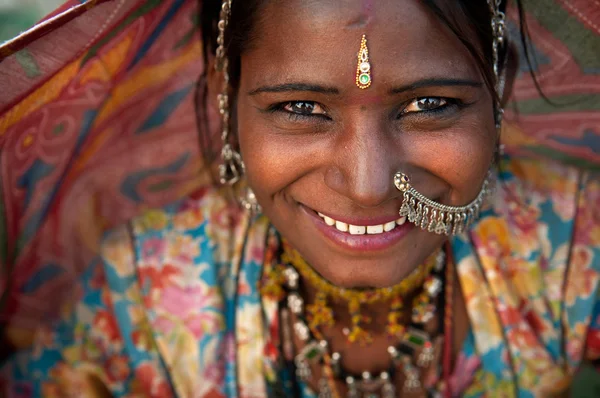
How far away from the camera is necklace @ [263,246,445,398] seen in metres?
1.94

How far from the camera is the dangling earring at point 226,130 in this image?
1.59 meters

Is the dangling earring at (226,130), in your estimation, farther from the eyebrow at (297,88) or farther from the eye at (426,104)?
the eye at (426,104)

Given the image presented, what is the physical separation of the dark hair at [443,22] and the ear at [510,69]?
1.0 inches

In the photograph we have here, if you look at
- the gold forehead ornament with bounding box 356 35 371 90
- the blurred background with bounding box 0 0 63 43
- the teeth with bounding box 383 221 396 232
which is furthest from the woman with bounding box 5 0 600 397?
the blurred background with bounding box 0 0 63 43

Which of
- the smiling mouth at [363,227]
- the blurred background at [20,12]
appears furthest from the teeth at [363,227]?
the blurred background at [20,12]

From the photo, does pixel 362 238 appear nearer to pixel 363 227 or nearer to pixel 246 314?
pixel 363 227

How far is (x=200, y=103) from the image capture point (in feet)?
6.51

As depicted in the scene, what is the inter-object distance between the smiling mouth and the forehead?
0.36m

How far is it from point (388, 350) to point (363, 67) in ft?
3.10

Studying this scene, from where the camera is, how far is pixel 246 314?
6.28ft

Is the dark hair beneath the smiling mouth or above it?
above

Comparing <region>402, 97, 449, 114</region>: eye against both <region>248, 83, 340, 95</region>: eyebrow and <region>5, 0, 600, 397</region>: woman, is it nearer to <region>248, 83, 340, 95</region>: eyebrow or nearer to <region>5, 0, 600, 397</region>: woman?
<region>5, 0, 600, 397</region>: woman

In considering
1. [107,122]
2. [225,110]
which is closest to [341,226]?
[225,110]

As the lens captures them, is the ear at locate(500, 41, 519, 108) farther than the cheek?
Yes
